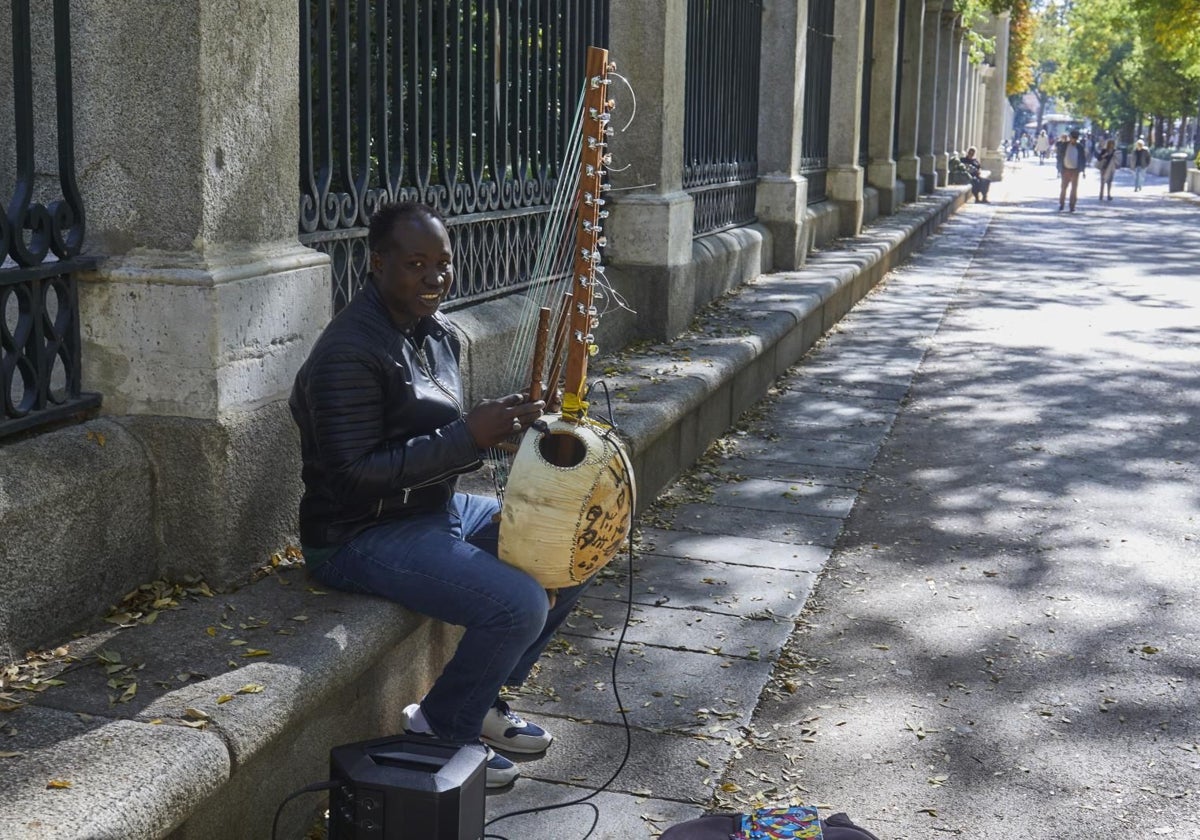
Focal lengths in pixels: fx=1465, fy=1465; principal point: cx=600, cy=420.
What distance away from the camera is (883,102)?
68.0ft

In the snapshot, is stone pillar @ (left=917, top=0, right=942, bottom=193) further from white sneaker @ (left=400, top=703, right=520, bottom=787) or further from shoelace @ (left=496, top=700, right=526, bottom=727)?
white sneaker @ (left=400, top=703, right=520, bottom=787)

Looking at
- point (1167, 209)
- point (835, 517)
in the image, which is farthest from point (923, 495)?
point (1167, 209)

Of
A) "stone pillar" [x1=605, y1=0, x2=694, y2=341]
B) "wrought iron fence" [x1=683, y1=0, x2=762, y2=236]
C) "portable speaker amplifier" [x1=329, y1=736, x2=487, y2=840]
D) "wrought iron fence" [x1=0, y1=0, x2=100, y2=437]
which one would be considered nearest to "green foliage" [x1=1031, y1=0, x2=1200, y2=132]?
"wrought iron fence" [x1=683, y1=0, x2=762, y2=236]

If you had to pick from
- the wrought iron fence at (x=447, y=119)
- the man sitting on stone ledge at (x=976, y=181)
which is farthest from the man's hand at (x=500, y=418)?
the man sitting on stone ledge at (x=976, y=181)

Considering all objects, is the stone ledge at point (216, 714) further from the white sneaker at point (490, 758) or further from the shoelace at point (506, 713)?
the shoelace at point (506, 713)

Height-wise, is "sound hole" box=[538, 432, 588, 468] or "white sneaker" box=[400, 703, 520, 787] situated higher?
"sound hole" box=[538, 432, 588, 468]

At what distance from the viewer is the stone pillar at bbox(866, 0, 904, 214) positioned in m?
20.2

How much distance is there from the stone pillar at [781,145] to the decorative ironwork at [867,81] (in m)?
5.87

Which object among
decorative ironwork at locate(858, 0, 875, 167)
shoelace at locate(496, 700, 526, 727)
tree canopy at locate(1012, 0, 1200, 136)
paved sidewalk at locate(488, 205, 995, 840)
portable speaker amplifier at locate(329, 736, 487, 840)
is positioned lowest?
paved sidewalk at locate(488, 205, 995, 840)

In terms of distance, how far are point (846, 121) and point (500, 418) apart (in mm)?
13754

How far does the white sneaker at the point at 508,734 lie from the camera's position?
13.4 ft

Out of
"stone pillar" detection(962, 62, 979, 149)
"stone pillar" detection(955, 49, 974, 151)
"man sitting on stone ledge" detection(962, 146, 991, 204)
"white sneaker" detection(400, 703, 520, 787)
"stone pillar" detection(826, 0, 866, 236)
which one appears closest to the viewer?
"white sneaker" detection(400, 703, 520, 787)

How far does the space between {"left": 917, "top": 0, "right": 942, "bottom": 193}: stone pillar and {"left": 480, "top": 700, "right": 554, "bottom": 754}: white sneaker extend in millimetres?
23815

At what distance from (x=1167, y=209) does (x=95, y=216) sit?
34.0 m
